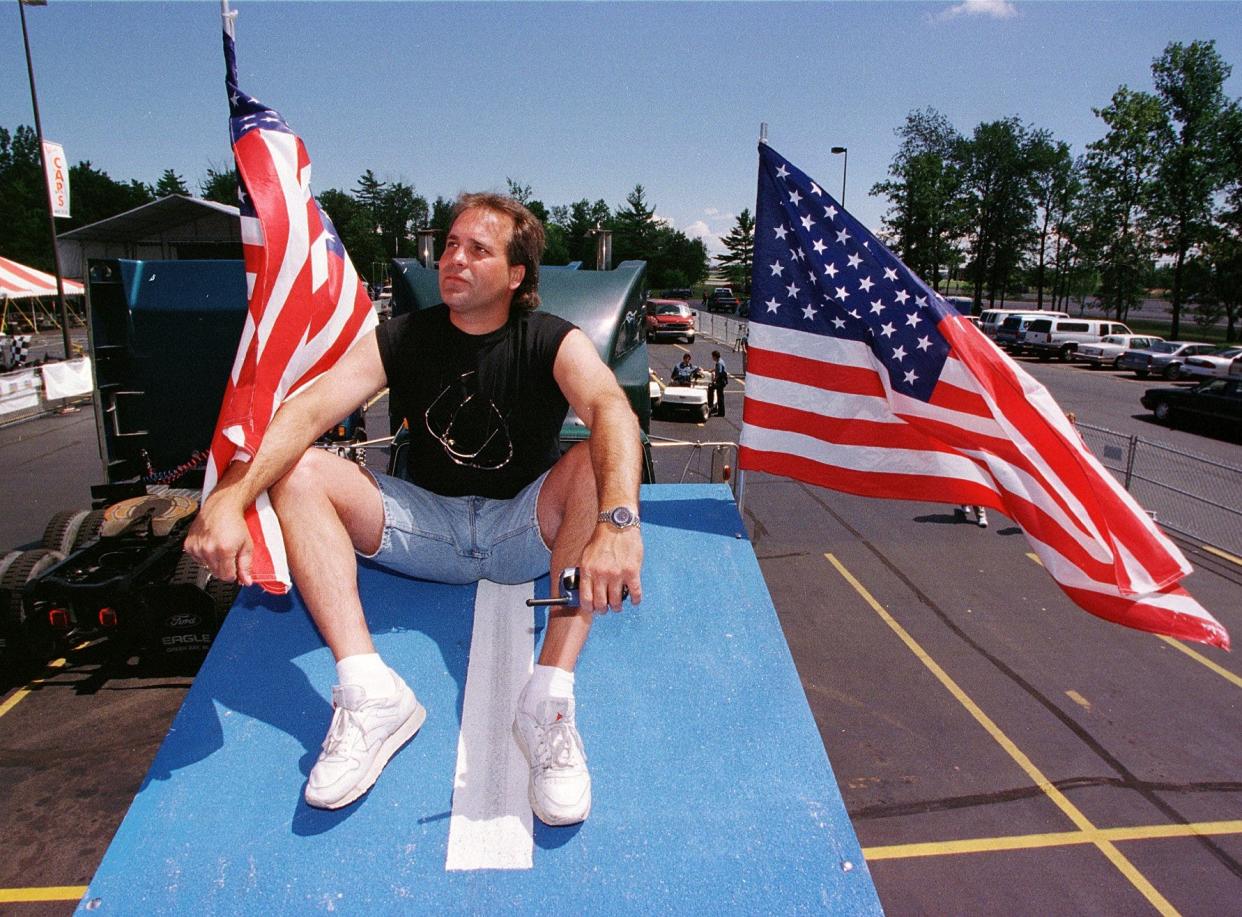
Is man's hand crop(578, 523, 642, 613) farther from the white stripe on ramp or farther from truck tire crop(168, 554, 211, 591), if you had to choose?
truck tire crop(168, 554, 211, 591)

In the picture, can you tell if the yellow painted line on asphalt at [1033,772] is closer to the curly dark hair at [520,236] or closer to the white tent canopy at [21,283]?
the curly dark hair at [520,236]

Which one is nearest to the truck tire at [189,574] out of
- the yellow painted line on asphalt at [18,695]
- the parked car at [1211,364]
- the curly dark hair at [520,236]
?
the yellow painted line on asphalt at [18,695]

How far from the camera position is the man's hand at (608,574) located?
2.32 m

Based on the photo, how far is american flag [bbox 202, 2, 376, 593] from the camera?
317cm

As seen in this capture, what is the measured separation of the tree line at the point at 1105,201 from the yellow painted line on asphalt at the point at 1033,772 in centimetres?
4576

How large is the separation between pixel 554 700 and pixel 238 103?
364 centimetres

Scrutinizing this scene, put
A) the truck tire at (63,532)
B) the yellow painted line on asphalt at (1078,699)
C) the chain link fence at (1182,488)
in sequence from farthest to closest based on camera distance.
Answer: the chain link fence at (1182,488)
the truck tire at (63,532)
the yellow painted line on asphalt at (1078,699)

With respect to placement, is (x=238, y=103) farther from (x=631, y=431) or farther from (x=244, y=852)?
(x=244, y=852)

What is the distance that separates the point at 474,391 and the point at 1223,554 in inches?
423

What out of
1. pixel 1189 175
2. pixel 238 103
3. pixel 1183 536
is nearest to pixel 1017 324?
pixel 1189 175

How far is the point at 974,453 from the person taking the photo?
376 centimetres

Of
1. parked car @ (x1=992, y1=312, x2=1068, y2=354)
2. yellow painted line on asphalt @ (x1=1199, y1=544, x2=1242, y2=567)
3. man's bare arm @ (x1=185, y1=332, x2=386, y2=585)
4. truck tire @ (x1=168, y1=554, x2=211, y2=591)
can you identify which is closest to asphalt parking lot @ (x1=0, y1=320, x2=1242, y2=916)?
yellow painted line on asphalt @ (x1=1199, y1=544, x2=1242, y2=567)

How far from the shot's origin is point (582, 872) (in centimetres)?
249

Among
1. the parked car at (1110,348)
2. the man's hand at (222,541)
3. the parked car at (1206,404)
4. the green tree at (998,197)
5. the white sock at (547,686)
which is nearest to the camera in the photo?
the man's hand at (222,541)
